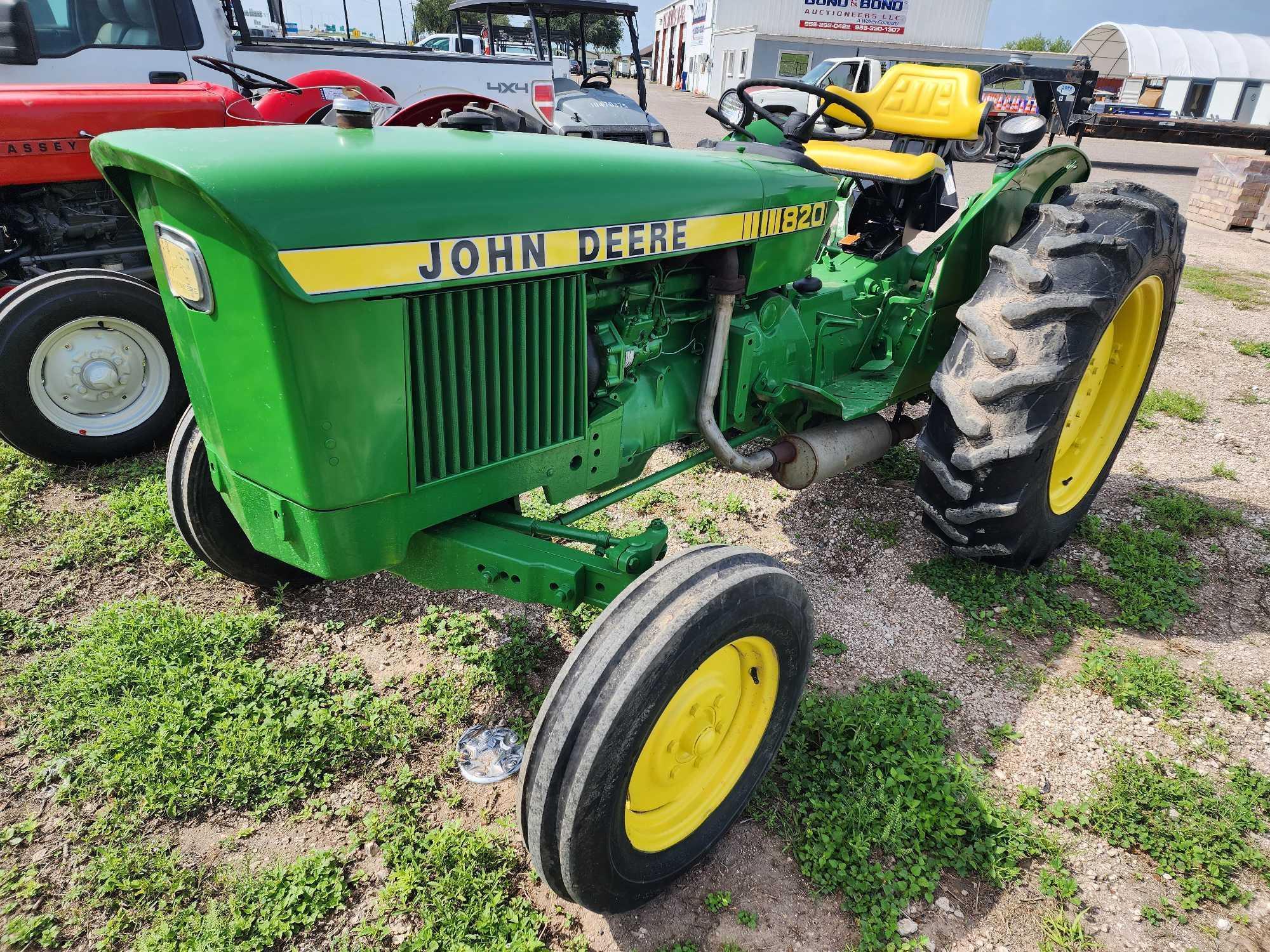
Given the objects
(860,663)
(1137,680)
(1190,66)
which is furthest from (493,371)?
(1190,66)

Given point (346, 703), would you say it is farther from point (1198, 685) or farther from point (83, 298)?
point (1198, 685)

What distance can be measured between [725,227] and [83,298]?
9.85ft

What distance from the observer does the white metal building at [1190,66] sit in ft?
98.7

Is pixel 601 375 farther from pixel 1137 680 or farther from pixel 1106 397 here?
pixel 1106 397

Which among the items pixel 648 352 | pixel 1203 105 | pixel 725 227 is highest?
pixel 725 227

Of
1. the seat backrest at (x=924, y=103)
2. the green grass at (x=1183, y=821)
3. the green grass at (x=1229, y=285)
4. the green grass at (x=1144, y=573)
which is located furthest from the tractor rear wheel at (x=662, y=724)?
the green grass at (x=1229, y=285)

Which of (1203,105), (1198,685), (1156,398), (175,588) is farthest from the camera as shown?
(1203,105)

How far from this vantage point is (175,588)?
3084mm

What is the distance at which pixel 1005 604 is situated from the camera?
3121 mm

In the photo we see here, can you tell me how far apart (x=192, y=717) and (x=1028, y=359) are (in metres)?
2.85

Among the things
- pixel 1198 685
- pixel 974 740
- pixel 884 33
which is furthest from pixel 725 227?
pixel 884 33

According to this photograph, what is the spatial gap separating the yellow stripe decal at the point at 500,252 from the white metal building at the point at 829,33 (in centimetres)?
3639

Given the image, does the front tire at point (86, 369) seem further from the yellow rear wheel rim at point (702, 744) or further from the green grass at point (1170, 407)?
the green grass at point (1170, 407)

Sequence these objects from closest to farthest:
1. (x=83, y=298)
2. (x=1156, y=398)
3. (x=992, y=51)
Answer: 1. (x=83, y=298)
2. (x=1156, y=398)
3. (x=992, y=51)
